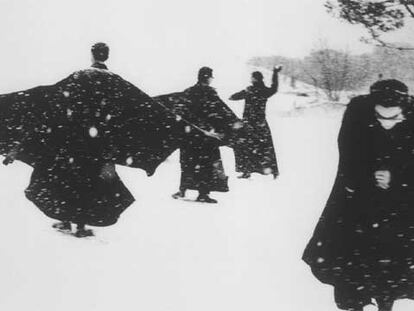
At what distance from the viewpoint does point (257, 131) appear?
3609 millimetres

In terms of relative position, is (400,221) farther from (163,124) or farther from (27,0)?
(27,0)

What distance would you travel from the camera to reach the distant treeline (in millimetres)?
3418

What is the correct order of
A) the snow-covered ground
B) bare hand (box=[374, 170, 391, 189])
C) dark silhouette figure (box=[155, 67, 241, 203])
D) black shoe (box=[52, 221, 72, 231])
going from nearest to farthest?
bare hand (box=[374, 170, 391, 189])
the snow-covered ground
black shoe (box=[52, 221, 72, 231])
dark silhouette figure (box=[155, 67, 241, 203])

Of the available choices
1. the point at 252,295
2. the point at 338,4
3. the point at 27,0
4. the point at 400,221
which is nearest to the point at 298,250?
the point at 252,295

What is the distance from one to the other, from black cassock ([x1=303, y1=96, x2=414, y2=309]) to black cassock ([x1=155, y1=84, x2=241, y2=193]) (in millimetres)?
962

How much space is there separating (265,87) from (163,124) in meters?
0.69

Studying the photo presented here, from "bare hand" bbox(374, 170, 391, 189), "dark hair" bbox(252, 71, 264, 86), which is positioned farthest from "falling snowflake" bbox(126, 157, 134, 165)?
"bare hand" bbox(374, 170, 391, 189)

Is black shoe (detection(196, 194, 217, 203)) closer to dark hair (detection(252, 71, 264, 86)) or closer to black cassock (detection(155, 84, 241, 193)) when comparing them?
black cassock (detection(155, 84, 241, 193))

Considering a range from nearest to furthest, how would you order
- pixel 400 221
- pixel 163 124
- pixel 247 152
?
pixel 400 221 < pixel 163 124 < pixel 247 152

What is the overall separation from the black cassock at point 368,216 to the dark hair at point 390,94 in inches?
1.8

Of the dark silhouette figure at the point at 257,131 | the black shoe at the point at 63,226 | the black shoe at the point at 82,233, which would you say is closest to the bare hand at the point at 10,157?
the black shoe at the point at 63,226

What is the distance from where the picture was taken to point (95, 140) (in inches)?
130

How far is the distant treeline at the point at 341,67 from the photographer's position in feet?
11.2

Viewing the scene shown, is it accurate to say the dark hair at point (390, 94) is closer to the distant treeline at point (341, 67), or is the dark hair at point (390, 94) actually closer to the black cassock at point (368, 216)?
the black cassock at point (368, 216)
